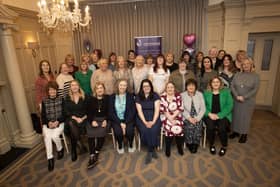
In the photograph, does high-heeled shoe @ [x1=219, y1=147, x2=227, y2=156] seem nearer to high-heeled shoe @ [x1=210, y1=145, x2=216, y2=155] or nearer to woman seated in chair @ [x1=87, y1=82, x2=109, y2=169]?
high-heeled shoe @ [x1=210, y1=145, x2=216, y2=155]

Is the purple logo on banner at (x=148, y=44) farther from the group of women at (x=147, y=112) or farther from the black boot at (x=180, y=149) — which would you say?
the black boot at (x=180, y=149)

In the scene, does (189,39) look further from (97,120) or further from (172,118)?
(97,120)

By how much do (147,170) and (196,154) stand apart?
0.85 meters

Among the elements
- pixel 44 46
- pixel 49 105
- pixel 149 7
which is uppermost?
pixel 149 7

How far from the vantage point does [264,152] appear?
2818mm

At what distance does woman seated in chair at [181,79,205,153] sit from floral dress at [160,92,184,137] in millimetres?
84

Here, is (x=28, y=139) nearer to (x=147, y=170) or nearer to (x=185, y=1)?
(x=147, y=170)

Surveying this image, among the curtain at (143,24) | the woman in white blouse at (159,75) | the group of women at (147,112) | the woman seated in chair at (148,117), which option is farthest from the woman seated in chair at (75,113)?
the curtain at (143,24)

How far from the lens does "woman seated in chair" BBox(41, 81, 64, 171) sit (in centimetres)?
277

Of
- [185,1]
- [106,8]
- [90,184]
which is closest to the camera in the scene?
[90,184]

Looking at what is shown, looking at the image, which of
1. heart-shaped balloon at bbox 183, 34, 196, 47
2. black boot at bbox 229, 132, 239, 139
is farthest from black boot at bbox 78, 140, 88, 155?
heart-shaped balloon at bbox 183, 34, 196, 47

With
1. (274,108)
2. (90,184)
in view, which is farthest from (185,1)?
(90,184)

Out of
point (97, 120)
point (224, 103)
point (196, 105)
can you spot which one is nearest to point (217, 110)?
point (224, 103)

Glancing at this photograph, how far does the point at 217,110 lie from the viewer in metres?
2.92
